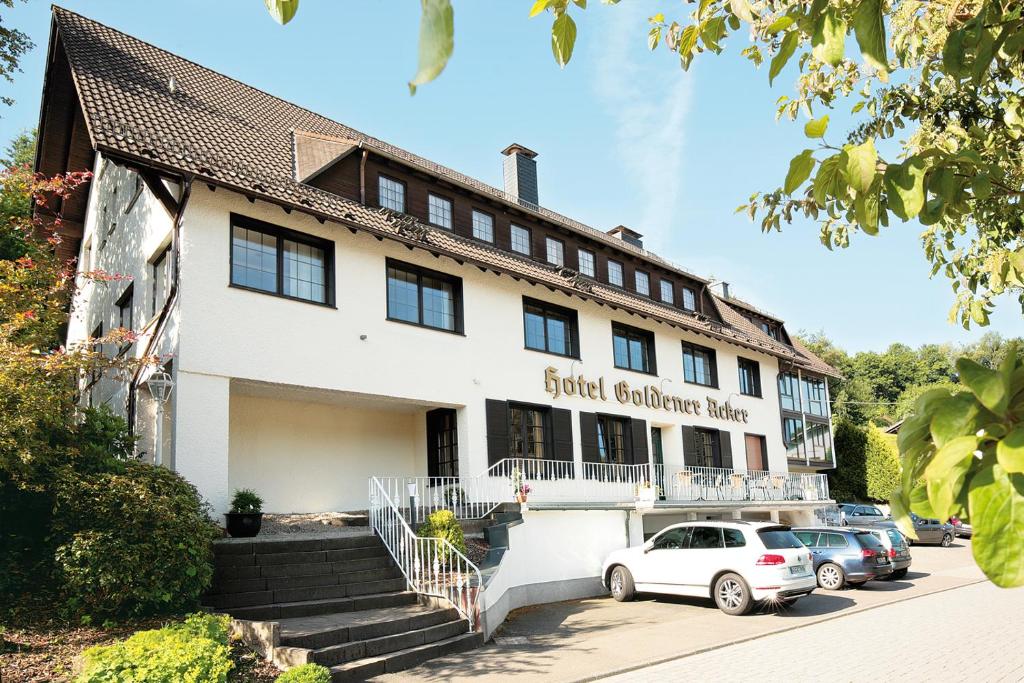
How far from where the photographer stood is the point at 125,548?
31.6ft

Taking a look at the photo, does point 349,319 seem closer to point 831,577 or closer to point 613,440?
point 613,440

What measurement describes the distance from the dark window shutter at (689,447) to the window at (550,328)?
17.9 ft

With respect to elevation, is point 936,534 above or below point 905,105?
below

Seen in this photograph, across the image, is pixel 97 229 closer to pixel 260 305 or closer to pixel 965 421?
pixel 260 305

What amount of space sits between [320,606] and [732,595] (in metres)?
7.69

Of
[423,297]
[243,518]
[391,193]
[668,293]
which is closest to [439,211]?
[391,193]

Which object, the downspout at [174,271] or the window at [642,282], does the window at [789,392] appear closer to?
the window at [642,282]

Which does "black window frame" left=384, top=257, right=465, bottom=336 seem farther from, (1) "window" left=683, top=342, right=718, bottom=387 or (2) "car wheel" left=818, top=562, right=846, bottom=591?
(2) "car wheel" left=818, top=562, right=846, bottom=591

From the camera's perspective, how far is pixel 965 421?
1484 millimetres

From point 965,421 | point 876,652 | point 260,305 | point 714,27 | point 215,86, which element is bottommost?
point 876,652

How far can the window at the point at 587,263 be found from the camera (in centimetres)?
2380

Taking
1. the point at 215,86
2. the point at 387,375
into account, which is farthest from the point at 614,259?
the point at 215,86

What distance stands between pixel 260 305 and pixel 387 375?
312cm

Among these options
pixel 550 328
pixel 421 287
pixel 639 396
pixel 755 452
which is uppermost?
pixel 421 287
